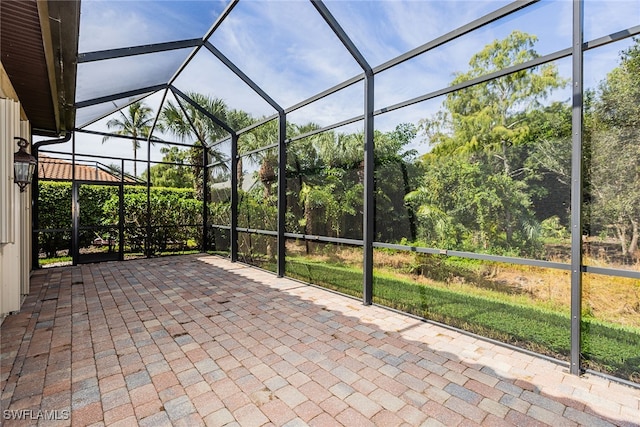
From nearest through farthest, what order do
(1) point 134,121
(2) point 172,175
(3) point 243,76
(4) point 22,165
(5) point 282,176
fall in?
(4) point 22,165, (3) point 243,76, (5) point 282,176, (2) point 172,175, (1) point 134,121

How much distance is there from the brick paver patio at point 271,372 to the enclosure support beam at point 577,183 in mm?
376

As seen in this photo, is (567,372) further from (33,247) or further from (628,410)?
(33,247)

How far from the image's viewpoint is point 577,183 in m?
2.31

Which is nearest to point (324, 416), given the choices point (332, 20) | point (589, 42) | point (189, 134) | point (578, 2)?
point (589, 42)

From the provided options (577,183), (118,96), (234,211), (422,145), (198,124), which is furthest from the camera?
(198,124)

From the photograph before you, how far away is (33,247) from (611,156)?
30.7 feet

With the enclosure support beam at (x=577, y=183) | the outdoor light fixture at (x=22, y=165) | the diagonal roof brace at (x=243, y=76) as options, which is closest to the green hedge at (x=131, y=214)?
the outdoor light fixture at (x=22, y=165)

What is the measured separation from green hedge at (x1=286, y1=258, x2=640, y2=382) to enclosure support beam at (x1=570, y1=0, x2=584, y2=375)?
1.00 ft

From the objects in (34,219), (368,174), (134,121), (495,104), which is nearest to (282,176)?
(368,174)

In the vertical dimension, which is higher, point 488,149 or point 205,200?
point 488,149

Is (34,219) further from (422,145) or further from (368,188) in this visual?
(422,145)

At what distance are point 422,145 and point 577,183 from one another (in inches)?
79.8

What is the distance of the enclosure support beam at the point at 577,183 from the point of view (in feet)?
7.50

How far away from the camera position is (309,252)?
5.59 meters
